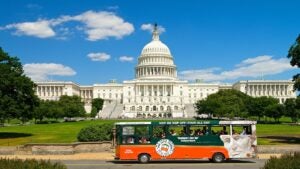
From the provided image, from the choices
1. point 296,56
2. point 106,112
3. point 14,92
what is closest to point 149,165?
point 296,56

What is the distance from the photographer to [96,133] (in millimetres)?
40031

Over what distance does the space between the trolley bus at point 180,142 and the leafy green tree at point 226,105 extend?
8976cm

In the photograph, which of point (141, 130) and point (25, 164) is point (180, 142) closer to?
point (141, 130)

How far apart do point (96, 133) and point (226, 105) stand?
99.5 meters

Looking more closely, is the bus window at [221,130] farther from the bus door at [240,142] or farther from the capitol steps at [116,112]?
the capitol steps at [116,112]

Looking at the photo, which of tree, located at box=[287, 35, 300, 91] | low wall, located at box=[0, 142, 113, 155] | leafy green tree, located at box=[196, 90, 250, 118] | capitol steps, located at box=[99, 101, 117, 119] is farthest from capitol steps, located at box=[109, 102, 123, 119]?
low wall, located at box=[0, 142, 113, 155]

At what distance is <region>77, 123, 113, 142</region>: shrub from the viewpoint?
40.0m

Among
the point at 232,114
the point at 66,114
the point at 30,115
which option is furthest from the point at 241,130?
→ the point at 66,114

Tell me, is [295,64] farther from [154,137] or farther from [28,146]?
[28,146]

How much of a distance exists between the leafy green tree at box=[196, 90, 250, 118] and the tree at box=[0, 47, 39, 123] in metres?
72.3

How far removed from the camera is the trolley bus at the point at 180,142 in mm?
31656

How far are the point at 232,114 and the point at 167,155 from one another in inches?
3609

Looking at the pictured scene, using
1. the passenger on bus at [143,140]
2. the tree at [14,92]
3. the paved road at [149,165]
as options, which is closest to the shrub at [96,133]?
the paved road at [149,165]

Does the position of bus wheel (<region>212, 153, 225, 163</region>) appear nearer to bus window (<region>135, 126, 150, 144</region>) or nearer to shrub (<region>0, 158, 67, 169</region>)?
bus window (<region>135, 126, 150, 144</region>)
